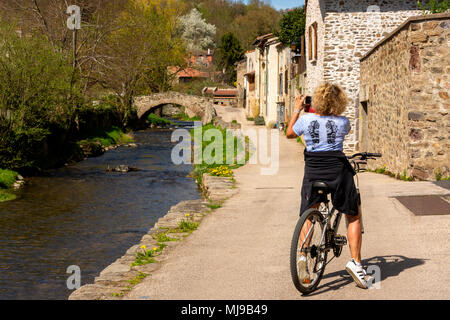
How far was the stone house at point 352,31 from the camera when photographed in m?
21.8

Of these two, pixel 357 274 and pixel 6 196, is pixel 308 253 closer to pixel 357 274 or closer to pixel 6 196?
pixel 357 274

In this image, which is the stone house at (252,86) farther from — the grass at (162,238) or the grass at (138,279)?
the grass at (138,279)

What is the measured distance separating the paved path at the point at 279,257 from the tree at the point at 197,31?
8707cm

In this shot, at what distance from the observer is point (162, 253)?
7.25 meters

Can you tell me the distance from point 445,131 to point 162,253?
738 cm

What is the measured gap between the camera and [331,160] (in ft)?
17.2

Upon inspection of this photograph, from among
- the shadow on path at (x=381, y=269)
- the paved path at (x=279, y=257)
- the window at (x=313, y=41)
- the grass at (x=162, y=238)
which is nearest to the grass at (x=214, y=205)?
the paved path at (x=279, y=257)

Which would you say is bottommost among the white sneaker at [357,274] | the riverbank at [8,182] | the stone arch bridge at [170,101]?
the riverbank at [8,182]

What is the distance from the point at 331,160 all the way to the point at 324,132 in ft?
0.86

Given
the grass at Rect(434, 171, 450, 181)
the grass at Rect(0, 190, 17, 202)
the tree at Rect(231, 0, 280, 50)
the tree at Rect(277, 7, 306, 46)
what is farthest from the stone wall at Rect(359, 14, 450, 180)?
the tree at Rect(231, 0, 280, 50)

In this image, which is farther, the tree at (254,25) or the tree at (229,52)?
the tree at (254,25)

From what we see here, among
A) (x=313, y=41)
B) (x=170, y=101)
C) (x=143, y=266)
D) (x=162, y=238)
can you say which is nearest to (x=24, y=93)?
(x=313, y=41)
